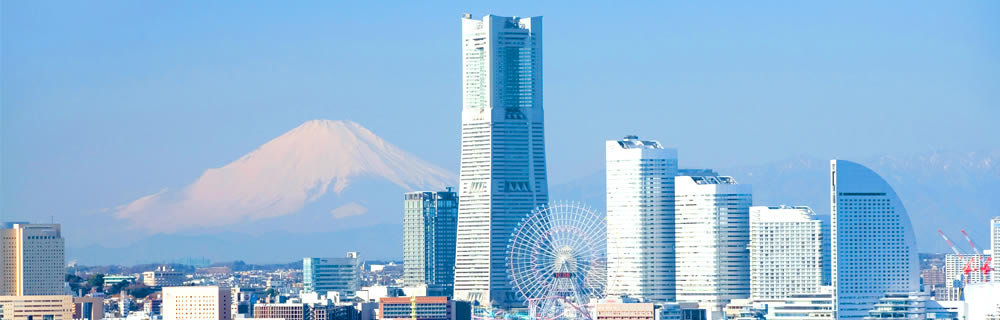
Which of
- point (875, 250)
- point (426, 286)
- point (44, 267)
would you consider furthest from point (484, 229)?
point (875, 250)

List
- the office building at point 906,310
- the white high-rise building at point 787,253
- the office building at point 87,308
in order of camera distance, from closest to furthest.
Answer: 1. the office building at point 906,310
2. the office building at point 87,308
3. the white high-rise building at point 787,253

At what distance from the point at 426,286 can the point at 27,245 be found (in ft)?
90.1

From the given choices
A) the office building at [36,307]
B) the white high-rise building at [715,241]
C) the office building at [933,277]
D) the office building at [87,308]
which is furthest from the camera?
the office building at [933,277]

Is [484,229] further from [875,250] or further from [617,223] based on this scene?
[875,250]

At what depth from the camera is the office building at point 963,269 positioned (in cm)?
12394

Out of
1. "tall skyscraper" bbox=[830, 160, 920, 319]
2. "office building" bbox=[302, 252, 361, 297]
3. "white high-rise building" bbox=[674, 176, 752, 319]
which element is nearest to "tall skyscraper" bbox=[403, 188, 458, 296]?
"office building" bbox=[302, 252, 361, 297]

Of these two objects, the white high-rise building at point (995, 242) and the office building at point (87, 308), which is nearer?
the office building at point (87, 308)

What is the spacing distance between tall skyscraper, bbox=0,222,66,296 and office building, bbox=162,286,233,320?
890cm

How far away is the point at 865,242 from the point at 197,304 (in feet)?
85.5

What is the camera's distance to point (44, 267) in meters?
113

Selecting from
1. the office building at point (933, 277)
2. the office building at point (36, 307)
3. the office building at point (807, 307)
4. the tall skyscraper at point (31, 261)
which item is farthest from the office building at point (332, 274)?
the office building at point (807, 307)

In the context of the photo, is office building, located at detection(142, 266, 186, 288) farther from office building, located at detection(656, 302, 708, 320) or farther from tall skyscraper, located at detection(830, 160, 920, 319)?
tall skyscraper, located at detection(830, 160, 920, 319)

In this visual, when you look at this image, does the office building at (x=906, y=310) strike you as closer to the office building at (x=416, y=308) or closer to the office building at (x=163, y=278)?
the office building at (x=416, y=308)

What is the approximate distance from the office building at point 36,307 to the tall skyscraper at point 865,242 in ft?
103
